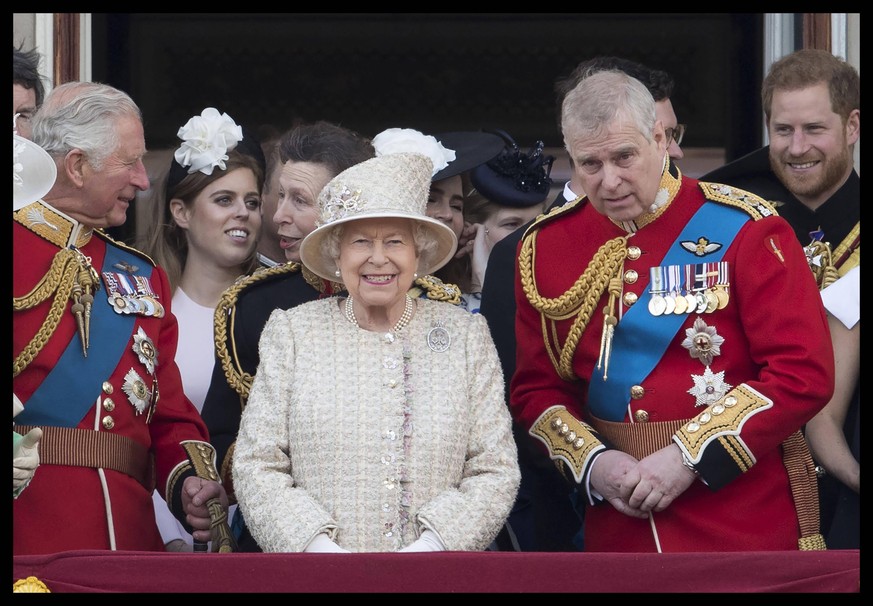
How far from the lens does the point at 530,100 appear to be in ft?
23.2

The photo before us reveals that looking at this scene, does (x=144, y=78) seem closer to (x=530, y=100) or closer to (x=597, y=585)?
(x=530, y=100)

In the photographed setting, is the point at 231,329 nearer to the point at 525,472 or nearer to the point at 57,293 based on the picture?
the point at 57,293

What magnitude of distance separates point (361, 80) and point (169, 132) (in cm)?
84

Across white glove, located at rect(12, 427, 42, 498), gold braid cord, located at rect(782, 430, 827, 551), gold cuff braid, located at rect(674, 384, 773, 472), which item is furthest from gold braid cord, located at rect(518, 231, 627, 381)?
white glove, located at rect(12, 427, 42, 498)

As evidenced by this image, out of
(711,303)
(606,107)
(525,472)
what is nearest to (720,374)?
(711,303)

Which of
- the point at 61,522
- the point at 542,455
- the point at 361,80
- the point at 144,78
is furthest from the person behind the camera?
the point at 361,80

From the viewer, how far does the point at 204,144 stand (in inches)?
185

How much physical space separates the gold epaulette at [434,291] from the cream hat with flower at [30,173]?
87 centimetres

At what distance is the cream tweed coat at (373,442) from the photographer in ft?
11.5

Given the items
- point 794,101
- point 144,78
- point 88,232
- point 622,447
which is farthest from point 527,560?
point 144,78

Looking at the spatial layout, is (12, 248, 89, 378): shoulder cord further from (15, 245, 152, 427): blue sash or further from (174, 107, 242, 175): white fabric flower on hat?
(174, 107, 242, 175): white fabric flower on hat

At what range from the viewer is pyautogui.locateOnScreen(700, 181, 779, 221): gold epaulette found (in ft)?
12.5

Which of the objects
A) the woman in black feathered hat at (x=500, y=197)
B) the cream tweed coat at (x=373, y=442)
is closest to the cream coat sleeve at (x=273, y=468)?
the cream tweed coat at (x=373, y=442)

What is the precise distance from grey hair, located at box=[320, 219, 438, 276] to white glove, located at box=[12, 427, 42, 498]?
0.80 metres
